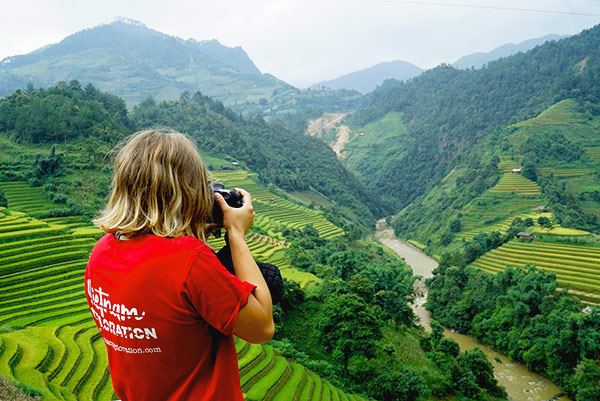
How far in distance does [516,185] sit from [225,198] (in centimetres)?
4443

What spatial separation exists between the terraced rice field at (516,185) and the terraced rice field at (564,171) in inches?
102

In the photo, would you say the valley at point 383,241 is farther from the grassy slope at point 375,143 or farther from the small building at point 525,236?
the grassy slope at point 375,143

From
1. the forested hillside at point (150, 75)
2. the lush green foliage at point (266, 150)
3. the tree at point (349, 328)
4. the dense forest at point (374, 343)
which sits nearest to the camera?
the tree at point (349, 328)

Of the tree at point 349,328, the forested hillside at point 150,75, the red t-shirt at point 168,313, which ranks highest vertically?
the forested hillside at point 150,75

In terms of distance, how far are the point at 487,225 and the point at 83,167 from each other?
115ft

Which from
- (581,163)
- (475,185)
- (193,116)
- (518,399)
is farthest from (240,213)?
(193,116)

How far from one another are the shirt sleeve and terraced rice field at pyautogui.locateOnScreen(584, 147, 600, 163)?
5347 centimetres

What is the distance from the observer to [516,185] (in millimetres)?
39906

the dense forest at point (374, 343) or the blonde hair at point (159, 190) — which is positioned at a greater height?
the blonde hair at point (159, 190)

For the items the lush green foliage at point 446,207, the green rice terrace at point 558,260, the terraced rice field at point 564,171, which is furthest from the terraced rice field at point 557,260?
the terraced rice field at point 564,171

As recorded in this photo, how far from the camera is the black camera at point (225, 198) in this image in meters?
1.60

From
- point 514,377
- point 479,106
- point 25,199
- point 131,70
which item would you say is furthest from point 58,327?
point 131,70

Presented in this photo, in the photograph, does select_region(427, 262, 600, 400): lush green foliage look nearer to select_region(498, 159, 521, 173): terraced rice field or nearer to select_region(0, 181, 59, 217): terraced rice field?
select_region(498, 159, 521, 173): terraced rice field

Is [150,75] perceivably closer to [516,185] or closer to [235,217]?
[516,185]
